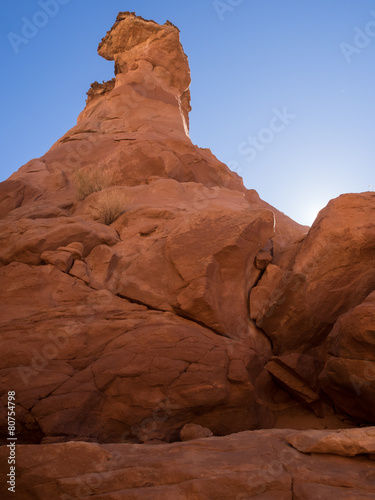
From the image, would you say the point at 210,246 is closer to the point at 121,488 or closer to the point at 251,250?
the point at 251,250

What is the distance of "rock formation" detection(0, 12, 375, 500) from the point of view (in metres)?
3.64

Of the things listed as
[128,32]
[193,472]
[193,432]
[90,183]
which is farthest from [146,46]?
[193,472]

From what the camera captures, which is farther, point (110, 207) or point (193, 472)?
point (110, 207)

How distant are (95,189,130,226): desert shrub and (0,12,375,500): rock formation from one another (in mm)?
46

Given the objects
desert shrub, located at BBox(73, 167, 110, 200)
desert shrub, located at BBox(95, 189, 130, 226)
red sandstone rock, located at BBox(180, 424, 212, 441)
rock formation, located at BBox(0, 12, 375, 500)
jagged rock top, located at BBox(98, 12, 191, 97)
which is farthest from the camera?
jagged rock top, located at BBox(98, 12, 191, 97)

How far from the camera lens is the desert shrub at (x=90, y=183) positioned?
11211 millimetres

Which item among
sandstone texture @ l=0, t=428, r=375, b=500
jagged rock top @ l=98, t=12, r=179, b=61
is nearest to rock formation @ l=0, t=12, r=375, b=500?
sandstone texture @ l=0, t=428, r=375, b=500

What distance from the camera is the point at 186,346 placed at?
6.21 meters

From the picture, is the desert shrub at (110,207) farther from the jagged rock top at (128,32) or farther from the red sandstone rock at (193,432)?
the jagged rock top at (128,32)

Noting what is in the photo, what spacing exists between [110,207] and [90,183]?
2037 mm

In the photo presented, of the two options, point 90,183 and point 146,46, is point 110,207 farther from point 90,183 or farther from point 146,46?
point 146,46

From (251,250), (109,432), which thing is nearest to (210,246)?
(251,250)

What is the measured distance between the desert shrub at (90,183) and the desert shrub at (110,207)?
4.11 feet

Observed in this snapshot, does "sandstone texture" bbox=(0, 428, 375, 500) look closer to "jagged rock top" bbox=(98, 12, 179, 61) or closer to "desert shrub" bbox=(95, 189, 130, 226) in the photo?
"desert shrub" bbox=(95, 189, 130, 226)
